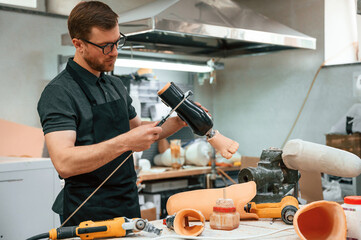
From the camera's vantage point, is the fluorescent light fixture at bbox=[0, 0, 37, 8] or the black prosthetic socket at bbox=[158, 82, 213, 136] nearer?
the black prosthetic socket at bbox=[158, 82, 213, 136]

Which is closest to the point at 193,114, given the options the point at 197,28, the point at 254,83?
the point at 197,28

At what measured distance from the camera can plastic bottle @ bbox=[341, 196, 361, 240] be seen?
129 cm

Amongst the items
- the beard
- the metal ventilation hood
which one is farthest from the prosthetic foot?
the metal ventilation hood

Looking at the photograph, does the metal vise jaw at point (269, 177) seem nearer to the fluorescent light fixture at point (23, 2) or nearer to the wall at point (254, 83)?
the wall at point (254, 83)

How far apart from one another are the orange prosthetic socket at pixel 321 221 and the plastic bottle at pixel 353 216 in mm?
41

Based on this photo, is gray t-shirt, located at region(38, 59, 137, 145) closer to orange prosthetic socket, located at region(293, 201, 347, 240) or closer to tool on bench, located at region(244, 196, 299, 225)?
tool on bench, located at region(244, 196, 299, 225)

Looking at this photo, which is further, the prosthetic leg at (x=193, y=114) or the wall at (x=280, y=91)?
the wall at (x=280, y=91)

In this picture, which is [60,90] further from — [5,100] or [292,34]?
[292,34]

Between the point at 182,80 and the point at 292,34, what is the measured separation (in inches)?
48.1

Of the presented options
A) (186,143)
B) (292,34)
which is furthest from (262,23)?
(186,143)

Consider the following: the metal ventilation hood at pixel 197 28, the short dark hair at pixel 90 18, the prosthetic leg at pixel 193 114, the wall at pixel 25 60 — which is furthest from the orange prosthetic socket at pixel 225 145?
the wall at pixel 25 60

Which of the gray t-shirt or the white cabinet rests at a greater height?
the gray t-shirt

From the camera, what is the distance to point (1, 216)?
7.22 feet

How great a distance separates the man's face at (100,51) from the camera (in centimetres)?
166
